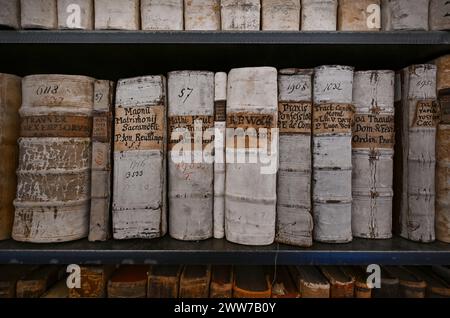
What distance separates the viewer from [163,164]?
0.61 m

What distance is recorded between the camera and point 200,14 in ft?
1.98

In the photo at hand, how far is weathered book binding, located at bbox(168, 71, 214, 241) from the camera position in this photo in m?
0.60

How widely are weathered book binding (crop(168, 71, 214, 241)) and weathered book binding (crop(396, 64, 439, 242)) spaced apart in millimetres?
491

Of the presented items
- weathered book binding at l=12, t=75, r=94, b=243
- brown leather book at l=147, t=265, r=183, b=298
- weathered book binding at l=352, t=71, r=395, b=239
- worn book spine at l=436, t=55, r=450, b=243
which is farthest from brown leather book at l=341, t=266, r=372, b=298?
weathered book binding at l=12, t=75, r=94, b=243

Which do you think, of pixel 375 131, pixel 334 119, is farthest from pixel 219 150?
pixel 375 131

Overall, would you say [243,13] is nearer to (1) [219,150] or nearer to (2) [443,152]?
(1) [219,150]

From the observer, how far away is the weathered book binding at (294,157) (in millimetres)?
591

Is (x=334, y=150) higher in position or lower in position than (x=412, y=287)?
higher

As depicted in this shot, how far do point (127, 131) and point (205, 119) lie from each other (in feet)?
0.62

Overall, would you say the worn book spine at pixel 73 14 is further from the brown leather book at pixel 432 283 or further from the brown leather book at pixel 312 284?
the brown leather book at pixel 432 283

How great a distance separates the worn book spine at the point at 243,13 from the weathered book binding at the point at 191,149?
0.14 metres

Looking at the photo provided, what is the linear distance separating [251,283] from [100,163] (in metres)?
0.48

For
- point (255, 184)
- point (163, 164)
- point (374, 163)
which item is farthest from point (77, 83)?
point (374, 163)

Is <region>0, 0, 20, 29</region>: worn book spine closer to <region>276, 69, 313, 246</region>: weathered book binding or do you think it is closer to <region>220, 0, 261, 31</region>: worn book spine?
<region>220, 0, 261, 31</region>: worn book spine
